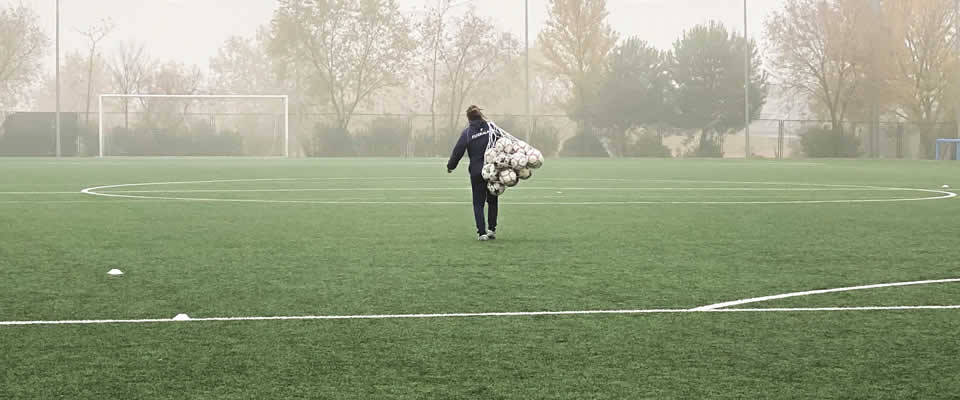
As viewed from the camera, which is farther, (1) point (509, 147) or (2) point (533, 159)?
(2) point (533, 159)

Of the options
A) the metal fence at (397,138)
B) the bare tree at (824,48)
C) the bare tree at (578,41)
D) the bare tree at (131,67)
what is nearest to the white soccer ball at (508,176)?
the metal fence at (397,138)

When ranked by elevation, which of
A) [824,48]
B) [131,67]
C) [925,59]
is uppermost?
[824,48]

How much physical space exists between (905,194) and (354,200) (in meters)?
9.84

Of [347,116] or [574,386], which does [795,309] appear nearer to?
[574,386]

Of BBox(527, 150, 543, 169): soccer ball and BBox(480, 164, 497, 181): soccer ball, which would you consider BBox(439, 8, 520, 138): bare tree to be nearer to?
BBox(527, 150, 543, 169): soccer ball

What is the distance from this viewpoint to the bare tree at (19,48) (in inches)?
2923

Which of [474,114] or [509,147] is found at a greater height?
[474,114]

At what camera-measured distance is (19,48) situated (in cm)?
7550

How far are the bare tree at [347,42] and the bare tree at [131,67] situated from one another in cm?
1084

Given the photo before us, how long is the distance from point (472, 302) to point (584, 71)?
64.0 metres

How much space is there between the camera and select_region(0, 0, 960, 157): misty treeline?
6253 cm

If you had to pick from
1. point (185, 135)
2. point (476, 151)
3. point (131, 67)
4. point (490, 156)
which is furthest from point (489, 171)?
point (131, 67)

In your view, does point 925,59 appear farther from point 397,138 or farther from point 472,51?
point 472,51

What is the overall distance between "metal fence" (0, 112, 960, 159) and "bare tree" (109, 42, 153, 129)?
11.9 metres
